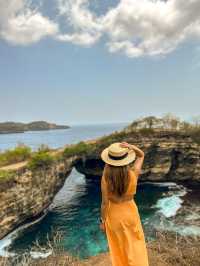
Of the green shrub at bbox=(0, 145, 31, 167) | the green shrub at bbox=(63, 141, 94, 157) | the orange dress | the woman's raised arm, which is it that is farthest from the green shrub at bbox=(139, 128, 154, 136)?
the orange dress

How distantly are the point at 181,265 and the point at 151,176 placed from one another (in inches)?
1217

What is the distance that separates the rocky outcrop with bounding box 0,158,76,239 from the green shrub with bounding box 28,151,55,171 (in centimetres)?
48

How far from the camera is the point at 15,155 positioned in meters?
30.1

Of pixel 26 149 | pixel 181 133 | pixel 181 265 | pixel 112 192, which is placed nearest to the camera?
pixel 112 192

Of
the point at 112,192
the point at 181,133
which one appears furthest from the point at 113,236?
the point at 181,133

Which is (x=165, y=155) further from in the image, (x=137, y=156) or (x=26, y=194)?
(x=137, y=156)

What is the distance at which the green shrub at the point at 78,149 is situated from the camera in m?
33.6

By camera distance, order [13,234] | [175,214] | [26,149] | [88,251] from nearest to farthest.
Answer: [88,251] < [13,234] < [175,214] < [26,149]

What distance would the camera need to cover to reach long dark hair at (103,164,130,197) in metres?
4.50

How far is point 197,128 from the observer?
1539 inches

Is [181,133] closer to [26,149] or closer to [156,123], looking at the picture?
[156,123]

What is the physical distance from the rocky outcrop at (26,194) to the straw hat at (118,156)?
21.0m

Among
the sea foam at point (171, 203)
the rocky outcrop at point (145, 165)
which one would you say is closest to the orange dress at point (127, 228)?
the rocky outcrop at point (145, 165)

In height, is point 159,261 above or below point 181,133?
below
